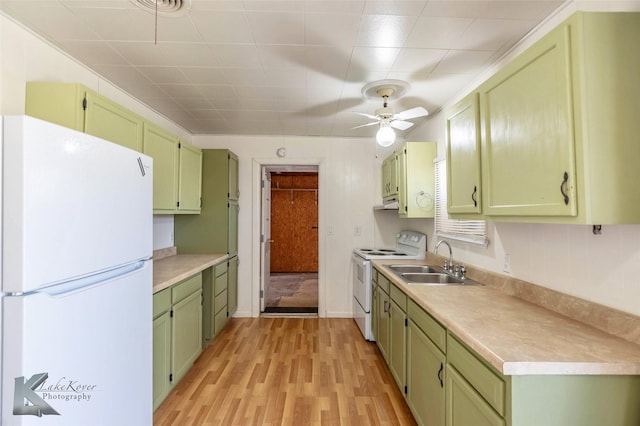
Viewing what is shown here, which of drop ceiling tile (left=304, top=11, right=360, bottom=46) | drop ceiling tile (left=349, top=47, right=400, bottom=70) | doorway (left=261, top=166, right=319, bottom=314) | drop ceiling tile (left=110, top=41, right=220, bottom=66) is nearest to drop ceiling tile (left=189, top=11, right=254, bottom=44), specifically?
drop ceiling tile (left=110, top=41, right=220, bottom=66)

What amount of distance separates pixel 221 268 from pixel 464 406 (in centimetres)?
265

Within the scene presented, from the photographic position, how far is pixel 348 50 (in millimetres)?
1934

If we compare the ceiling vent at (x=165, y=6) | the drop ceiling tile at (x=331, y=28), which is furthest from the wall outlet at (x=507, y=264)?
the ceiling vent at (x=165, y=6)

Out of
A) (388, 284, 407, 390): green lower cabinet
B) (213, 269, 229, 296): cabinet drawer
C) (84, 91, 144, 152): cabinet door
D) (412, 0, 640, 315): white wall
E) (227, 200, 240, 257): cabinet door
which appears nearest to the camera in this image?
(412, 0, 640, 315): white wall

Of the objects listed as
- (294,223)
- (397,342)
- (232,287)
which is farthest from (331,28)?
(294,223)

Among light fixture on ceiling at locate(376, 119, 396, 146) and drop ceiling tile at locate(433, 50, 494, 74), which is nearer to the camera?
drop ceiling tile at locate(433, 50, 494, 74)

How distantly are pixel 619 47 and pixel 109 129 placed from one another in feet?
8.23

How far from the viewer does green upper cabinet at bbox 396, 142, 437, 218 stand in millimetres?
2988

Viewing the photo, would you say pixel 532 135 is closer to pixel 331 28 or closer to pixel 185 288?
pixel 331 28

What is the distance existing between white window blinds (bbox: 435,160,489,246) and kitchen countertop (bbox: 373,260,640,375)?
60 centimetres

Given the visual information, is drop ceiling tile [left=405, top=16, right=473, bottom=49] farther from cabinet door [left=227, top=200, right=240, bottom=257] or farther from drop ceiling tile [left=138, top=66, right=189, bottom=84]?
cabinet door [left=227, top=200, right=240, bottom=257]

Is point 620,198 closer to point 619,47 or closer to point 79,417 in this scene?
point 619,47

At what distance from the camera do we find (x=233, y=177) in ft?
12.1

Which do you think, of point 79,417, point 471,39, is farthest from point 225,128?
point 79,417
